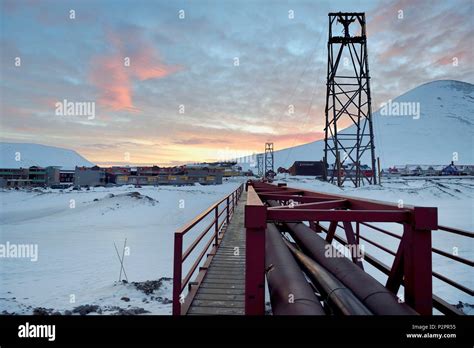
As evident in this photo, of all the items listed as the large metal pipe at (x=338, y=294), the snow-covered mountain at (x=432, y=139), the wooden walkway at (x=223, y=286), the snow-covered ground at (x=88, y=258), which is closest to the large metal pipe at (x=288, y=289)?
the large metal pipe at (x=338, y=294)

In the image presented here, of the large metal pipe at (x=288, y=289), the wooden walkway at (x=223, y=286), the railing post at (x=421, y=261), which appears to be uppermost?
the railing post at (x=421, y=261)

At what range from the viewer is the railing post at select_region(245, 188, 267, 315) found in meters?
2.54

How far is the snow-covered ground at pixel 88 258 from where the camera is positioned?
7371 mm

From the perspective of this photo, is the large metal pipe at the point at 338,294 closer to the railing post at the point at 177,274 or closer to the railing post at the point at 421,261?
the railing post at the point at 421,261

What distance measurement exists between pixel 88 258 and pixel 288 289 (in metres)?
11.3

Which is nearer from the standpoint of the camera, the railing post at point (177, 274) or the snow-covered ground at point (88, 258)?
the railing post at point (177, 274)

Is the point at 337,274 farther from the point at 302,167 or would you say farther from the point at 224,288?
the point at 302,167

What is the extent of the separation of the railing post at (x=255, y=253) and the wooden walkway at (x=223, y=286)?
1419 mm

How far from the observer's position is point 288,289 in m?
3.18

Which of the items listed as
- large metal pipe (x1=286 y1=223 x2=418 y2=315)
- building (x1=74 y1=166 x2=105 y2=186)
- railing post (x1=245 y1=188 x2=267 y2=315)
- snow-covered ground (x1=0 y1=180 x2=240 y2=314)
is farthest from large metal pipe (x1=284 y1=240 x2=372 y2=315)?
building (x1=74 y1=166 x2=105 y2=186)

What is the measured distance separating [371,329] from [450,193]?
3269 cm

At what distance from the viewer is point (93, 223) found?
812 inches

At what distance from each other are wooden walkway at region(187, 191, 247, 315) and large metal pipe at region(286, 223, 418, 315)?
136cm

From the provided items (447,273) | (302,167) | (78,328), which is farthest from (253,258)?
(302,167)
